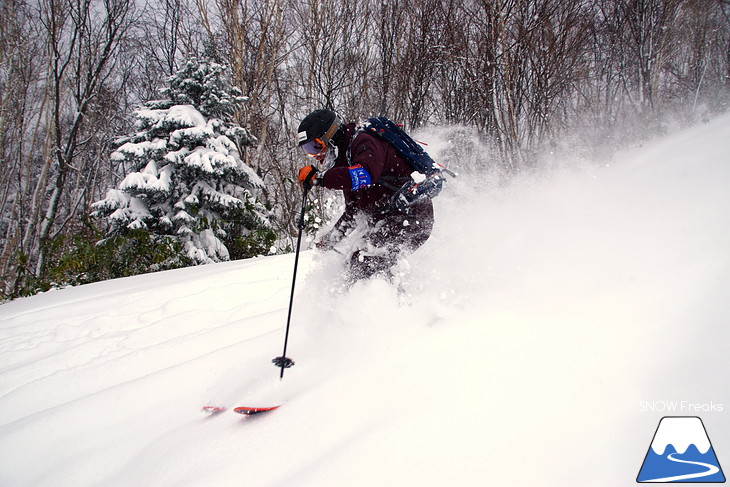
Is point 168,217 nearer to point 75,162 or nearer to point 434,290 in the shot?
point 434,290

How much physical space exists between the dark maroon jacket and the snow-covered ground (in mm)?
466

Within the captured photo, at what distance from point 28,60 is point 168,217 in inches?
425

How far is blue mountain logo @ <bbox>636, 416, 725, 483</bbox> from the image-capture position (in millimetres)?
1497

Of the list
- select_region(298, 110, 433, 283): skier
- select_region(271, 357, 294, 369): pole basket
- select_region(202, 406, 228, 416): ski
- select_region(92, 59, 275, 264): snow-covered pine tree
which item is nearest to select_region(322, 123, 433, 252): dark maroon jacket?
select_region(298, 110, 433, 283): skier

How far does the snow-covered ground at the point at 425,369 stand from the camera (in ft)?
5.79

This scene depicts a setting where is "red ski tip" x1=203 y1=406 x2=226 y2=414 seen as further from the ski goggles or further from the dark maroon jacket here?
the ski goggles

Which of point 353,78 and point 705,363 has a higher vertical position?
point 353,78

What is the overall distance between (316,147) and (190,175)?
6035mm

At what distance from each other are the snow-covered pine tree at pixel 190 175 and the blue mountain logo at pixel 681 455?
304 inches

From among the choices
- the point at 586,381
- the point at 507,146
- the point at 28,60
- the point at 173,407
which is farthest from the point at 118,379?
the point at 28,60

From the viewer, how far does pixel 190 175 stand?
27.3 ft

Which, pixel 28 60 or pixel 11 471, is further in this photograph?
pixel 28 60

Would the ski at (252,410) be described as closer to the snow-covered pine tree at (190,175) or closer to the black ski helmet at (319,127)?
the black ski helmet at (319,127)

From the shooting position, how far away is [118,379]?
Result: 3.45m
